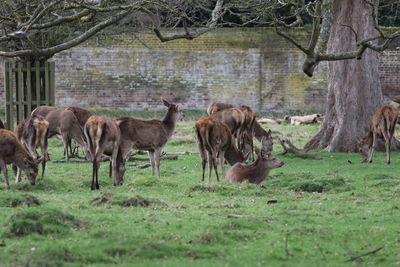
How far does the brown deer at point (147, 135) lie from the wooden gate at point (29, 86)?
6993mm

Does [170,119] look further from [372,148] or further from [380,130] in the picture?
[380,130]

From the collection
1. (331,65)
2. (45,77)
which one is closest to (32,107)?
(45,77)

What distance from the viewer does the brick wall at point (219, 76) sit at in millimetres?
34281

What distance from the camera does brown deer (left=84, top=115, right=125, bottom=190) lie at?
1468 cm

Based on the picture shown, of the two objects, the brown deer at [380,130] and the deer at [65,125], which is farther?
the deer at [65,125]

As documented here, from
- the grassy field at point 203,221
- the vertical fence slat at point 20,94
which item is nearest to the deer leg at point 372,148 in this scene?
the grassy field at point 203,221

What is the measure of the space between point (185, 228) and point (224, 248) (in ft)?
3.90

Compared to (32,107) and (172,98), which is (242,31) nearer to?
(172,98)

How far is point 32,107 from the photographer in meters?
23.9

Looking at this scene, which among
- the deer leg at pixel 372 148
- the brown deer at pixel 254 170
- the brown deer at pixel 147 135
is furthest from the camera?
the deer leg at pixel 372 148

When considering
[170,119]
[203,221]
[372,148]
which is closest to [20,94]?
[170,119]

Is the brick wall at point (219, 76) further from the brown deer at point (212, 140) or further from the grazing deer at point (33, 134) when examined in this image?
the brown deer at point (212, 140)

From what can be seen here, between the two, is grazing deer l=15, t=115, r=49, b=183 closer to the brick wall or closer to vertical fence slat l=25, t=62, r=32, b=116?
vertical fence slat l=25, t=62, r=32, b=116

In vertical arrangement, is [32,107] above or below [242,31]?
below
